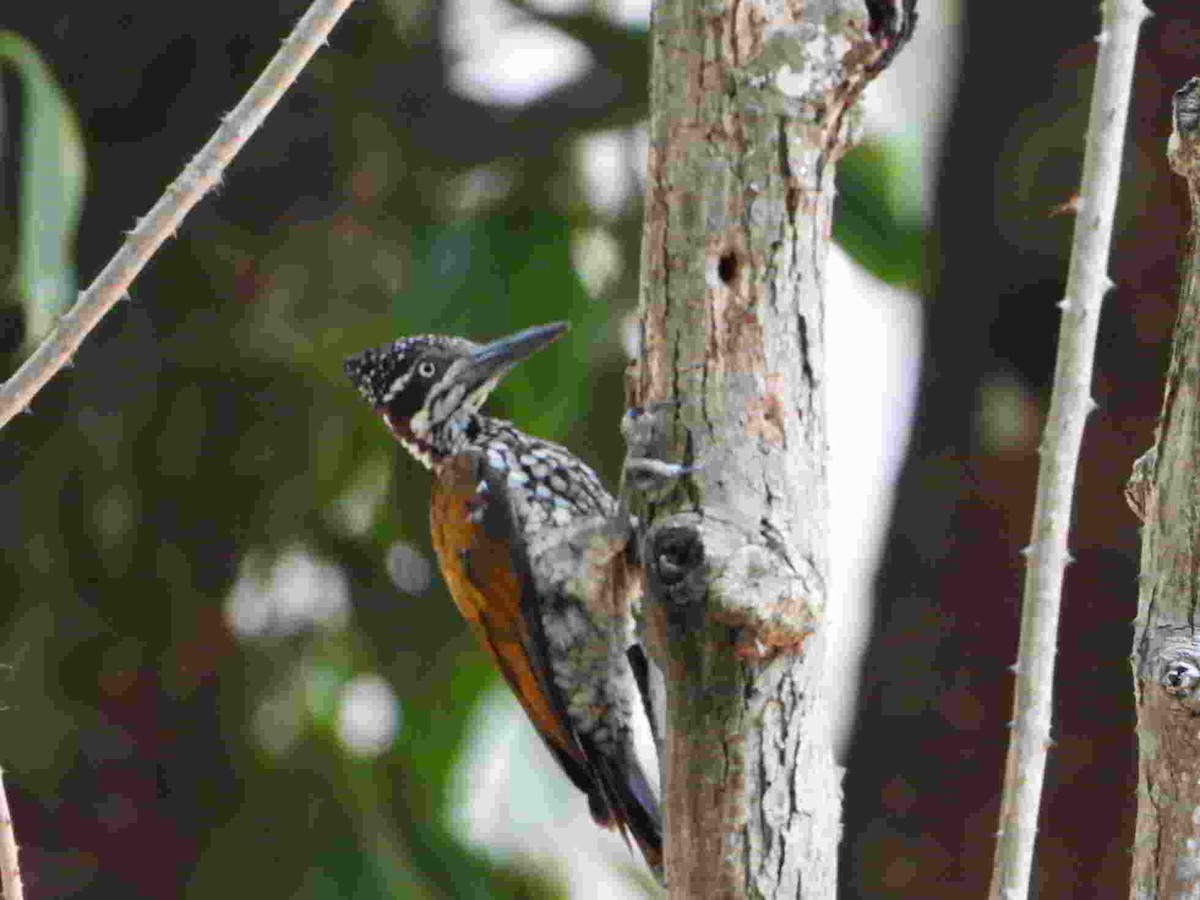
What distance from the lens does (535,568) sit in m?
3.57

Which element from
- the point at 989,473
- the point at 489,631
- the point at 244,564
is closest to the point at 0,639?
the point at 244,564

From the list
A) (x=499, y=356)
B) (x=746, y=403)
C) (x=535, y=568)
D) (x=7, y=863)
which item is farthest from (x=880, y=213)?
(x=7, y=863)

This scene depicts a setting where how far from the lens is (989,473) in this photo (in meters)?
5.40

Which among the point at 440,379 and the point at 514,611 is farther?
the point at 440,379

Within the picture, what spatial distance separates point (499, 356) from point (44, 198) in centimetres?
111

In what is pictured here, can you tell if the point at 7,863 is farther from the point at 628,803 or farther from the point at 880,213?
the point at 880,213

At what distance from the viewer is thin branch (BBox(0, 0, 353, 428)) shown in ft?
7.41

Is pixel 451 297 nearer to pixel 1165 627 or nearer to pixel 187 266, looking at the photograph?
pixel 187 266

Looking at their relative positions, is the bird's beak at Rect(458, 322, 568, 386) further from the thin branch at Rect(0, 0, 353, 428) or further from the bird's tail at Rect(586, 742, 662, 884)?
the thin branch at Rect(0, 0, 353, 428)

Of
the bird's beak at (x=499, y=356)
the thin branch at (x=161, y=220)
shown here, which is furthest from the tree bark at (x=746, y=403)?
the bird's beak at (x=499, y=356)

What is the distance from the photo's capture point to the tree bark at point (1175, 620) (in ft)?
6.18

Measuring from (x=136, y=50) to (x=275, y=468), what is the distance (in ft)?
3.89

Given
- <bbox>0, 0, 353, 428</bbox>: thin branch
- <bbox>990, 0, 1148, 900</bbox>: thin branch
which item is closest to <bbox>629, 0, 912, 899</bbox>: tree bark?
<bbox>990, 0, 1148, 900</bbox>: thin branch

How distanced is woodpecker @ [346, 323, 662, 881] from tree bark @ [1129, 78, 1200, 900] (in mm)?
1469
